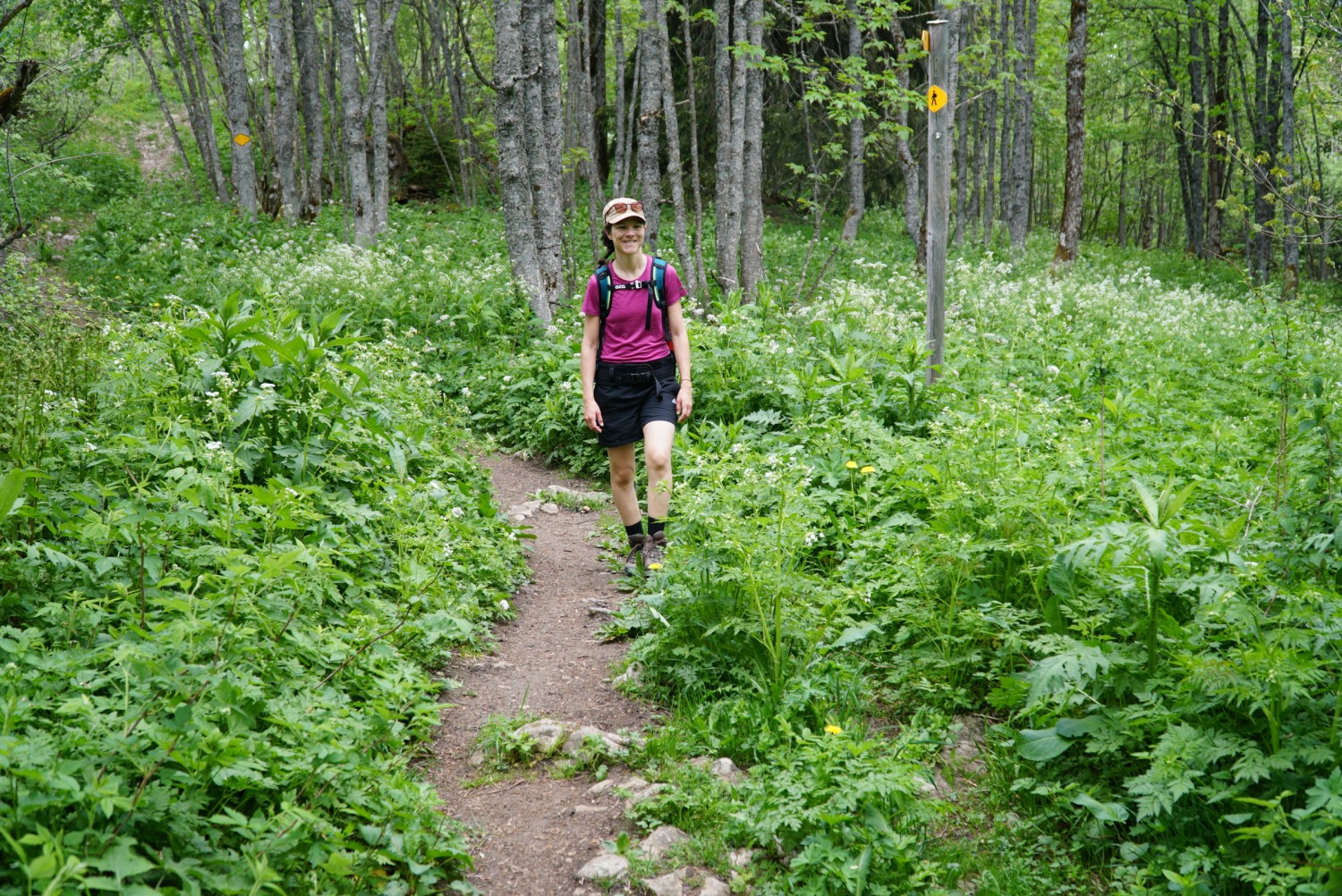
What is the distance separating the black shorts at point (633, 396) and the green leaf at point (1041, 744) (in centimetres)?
296

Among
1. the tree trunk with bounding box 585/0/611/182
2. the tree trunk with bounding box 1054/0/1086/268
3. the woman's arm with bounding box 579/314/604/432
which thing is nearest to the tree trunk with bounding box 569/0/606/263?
the tree trunk with bounding box 585/0/611/182

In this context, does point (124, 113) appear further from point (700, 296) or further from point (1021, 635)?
point (1021, 635)

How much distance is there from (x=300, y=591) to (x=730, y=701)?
6.47 feet

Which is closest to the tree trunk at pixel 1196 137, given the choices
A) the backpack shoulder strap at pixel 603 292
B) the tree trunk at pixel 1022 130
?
the tree trunk at pixel 1022 130

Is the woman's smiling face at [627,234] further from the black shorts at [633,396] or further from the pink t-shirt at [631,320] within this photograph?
the black shorts at [633,396]

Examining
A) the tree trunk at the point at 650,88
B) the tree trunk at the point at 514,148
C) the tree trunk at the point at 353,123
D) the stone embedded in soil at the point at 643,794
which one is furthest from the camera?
the tree trunk at the point at 353,123

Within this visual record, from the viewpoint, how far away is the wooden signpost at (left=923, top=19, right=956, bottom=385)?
22.0 feet

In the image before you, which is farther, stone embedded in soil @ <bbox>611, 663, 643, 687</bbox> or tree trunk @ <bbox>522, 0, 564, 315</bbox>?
tree trunk @ <bbox>522, 0, 564, 315</bbox>

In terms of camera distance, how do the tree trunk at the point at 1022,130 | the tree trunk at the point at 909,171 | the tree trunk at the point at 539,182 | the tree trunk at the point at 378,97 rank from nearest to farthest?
the tree trunk at the point at 539,182, the tree trunk at the point at 909,171, the tree trunk at the point at 378,97, the tree trunk at the point at 1022,130

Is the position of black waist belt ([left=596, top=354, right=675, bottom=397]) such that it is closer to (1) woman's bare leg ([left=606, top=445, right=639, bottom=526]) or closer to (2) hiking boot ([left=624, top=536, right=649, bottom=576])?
(1) woman's bare leg ([left=606, top=445, right=639, bottom=526])

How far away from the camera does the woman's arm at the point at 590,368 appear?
19.3 feet

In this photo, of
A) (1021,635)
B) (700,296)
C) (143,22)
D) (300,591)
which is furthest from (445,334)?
(143,22)

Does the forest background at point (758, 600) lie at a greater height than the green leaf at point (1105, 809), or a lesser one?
greater

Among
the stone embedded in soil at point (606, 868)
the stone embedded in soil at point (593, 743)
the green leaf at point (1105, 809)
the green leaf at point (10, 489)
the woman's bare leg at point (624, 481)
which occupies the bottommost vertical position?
the stone embedded in soil at point (606, 868)
